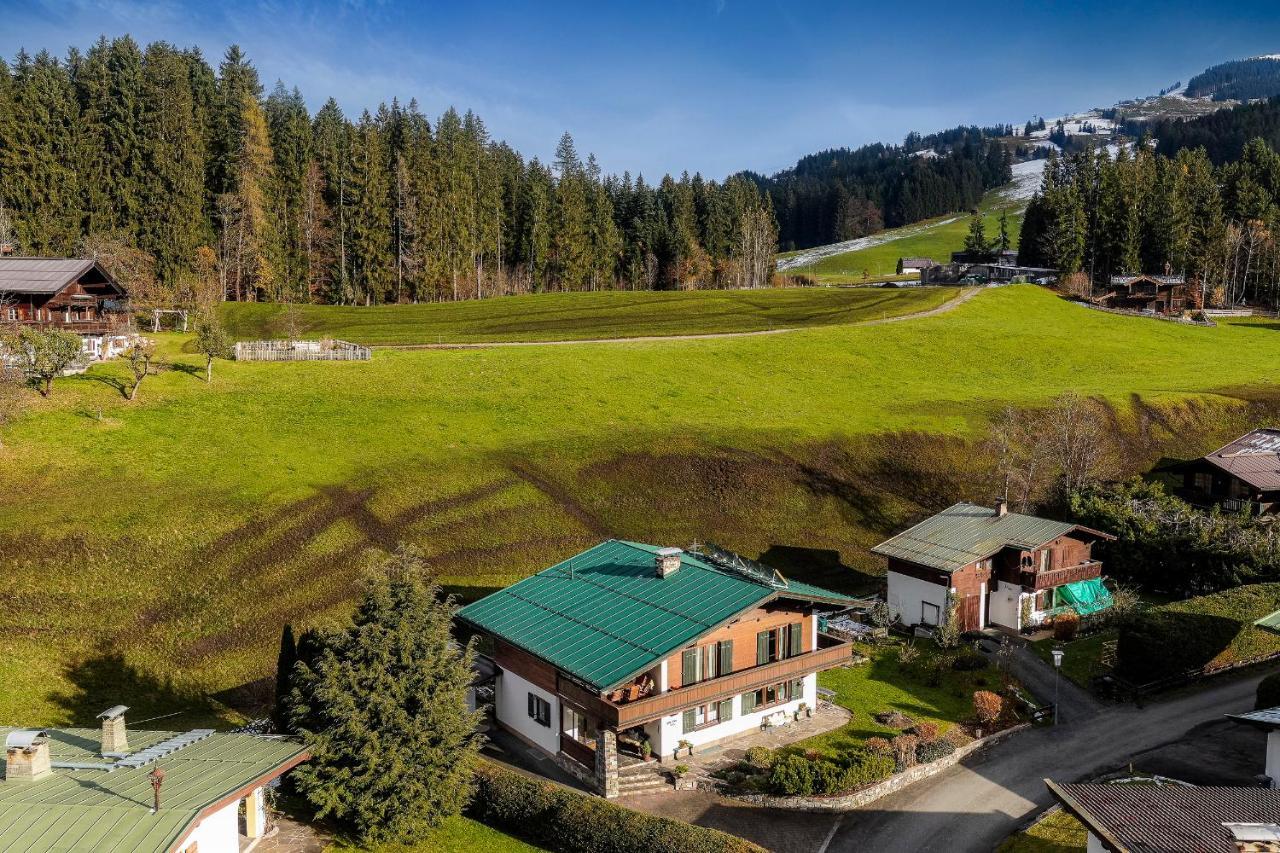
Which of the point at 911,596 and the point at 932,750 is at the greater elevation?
the point at 911,596

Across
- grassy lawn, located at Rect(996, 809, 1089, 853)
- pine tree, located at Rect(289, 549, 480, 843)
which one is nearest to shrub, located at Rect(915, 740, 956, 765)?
grassy lawn, located at Rect(996, 809, 1089, 853)

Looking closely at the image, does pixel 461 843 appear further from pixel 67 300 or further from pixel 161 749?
pixel 67 300

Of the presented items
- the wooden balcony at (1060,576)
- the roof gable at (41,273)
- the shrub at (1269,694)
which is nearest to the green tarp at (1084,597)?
the wooden balcony at (1060,576)

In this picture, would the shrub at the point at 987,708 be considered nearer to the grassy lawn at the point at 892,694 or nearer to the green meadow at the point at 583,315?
the grassy lawn at the point at 892,694

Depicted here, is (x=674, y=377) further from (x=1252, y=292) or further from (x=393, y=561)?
(x=1252, y=292)

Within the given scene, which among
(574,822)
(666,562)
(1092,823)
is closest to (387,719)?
(574,822)

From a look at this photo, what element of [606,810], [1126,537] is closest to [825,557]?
[1126,537]
